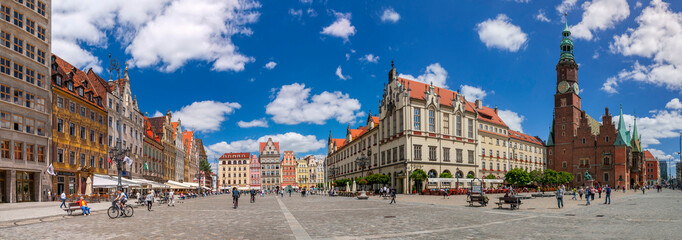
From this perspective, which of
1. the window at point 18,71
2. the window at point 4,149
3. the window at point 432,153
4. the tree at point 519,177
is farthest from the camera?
the window at point 432,153

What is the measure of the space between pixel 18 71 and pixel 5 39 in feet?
9.12

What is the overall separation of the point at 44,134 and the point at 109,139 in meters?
14.2

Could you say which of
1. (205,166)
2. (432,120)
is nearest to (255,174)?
(205,166)

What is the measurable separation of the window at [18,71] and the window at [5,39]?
69.2 inches

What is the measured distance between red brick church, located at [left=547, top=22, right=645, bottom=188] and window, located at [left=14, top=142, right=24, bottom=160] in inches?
4239

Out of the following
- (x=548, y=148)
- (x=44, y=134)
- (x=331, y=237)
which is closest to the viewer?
(x=331, y=237)

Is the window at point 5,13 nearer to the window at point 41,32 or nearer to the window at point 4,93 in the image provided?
the window at point 41,32

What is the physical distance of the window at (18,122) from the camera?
3725 centimetres

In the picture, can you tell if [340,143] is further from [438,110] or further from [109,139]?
[109,139]

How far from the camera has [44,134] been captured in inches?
1593

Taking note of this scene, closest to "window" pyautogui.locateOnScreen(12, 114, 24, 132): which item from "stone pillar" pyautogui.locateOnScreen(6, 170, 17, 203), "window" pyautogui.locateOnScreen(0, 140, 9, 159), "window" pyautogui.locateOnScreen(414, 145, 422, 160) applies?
"window" pyautogui.locateOnScreen(0, 140, 9, 159)

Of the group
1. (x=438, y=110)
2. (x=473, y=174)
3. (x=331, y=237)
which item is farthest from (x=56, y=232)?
(x=473, y=174)

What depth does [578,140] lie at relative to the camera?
109m

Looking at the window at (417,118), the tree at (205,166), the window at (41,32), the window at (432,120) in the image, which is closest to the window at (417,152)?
the window at (417,118)
